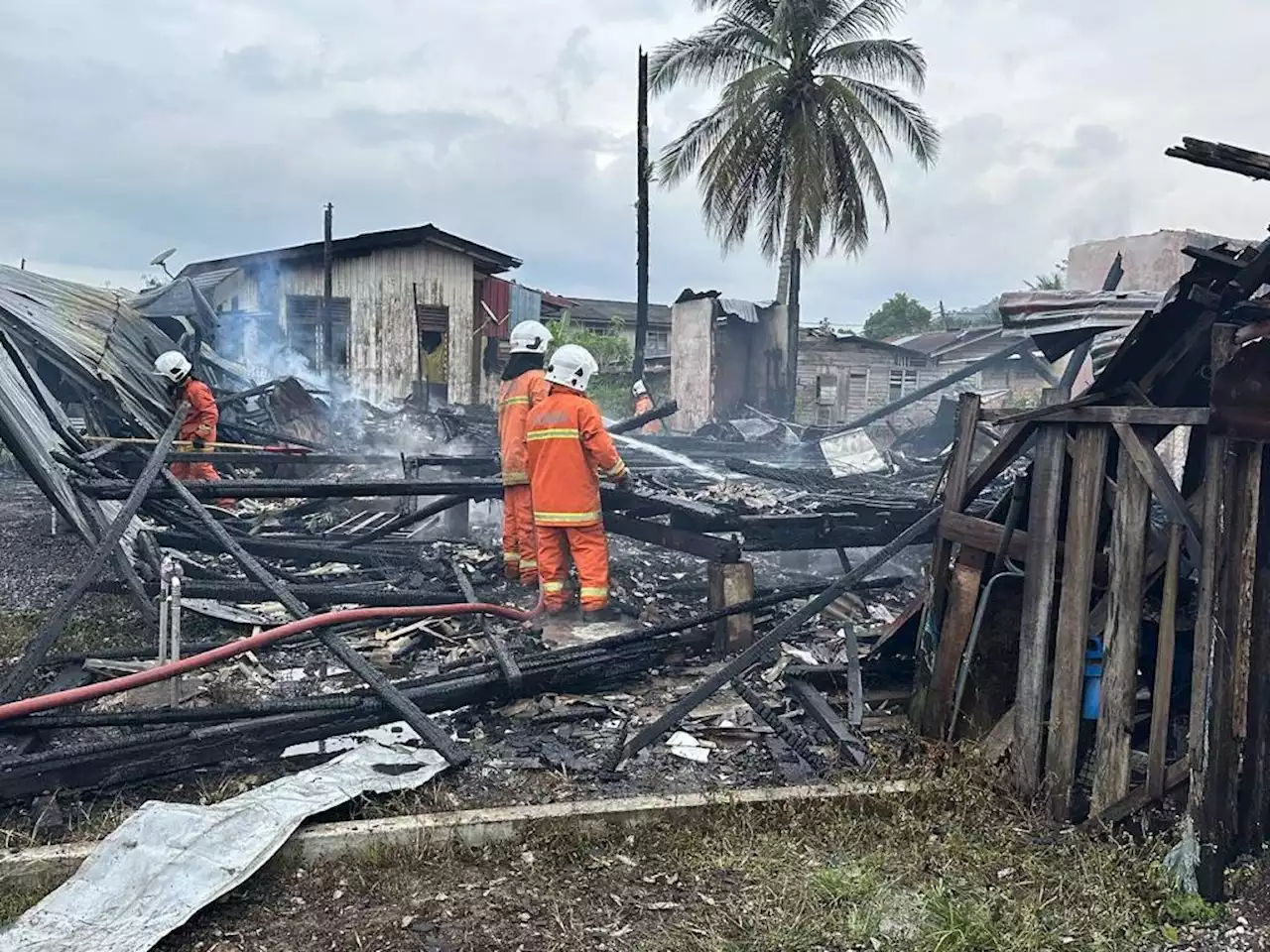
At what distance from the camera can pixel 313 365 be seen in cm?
1973

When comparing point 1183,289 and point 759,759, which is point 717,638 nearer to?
point 759,759

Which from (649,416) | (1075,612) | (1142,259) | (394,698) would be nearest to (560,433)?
(394,698)

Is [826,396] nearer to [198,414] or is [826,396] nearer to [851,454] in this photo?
[851,454]

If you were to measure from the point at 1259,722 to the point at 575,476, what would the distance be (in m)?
3.87

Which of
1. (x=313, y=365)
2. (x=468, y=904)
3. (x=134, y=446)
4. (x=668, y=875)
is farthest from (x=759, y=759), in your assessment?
(x=313, y=365)

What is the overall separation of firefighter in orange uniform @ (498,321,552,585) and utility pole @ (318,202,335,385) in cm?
1317

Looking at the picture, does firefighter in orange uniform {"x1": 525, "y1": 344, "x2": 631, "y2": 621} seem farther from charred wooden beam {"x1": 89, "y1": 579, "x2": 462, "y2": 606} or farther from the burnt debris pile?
charred wooden beam {"x1": 89, "y1": 579, "x2": 462, "y2": 606}

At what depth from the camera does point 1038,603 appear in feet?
12.0

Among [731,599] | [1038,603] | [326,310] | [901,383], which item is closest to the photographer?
[1038,603]

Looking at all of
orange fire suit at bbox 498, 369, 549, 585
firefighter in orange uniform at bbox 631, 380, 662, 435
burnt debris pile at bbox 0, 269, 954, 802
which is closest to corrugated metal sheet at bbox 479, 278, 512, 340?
firefighter in orange uniform at bbox 631, 380, 662, 435

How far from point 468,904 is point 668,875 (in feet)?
2.25

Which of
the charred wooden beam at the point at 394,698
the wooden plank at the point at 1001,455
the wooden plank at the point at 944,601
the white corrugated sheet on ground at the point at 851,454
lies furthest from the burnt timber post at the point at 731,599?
the white corrugated sheet on ground at the point at 851,454

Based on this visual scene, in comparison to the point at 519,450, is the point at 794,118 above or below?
above

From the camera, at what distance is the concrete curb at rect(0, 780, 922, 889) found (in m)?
3.03
